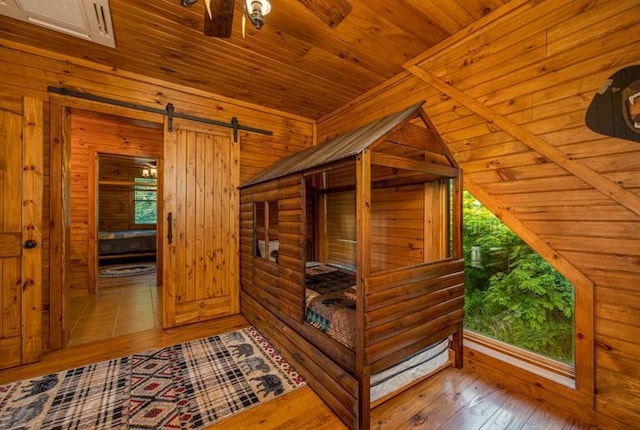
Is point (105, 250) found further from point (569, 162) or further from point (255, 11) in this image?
point (569, 162)

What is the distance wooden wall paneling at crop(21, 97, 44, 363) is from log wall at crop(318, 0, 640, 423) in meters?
3.79

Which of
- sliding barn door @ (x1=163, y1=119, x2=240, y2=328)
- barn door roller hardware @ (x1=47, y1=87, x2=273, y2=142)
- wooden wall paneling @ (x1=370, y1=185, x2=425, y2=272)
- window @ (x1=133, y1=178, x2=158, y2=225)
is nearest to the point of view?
barn door roller hardware @ (x1=47, y1=87, x2=273, y2=142)

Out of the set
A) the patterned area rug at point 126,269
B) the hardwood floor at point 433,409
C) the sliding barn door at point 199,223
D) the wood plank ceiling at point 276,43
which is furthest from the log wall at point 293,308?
the patterned area rug at point 126,269

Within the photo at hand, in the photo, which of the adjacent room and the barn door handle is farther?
the barn door handle

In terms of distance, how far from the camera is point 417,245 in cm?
269

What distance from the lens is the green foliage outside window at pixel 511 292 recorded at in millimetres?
1888

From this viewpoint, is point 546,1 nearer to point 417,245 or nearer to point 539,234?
point 539,234

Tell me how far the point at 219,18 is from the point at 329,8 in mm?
634

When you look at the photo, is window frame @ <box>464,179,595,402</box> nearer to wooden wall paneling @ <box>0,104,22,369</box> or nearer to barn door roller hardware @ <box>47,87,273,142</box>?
barn door roller hardware @ <box>47,87,273,142</box>

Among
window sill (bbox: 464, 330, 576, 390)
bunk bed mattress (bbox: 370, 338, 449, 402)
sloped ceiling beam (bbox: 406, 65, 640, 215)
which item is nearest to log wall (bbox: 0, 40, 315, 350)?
sloped ceiling beam (bbox: 406, 65, 640, 215)

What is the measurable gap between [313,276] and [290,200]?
111 centimetres

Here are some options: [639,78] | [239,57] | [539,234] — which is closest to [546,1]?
[639,78]

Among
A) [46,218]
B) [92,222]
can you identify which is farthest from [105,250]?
[46,218]

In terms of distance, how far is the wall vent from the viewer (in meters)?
1.91
